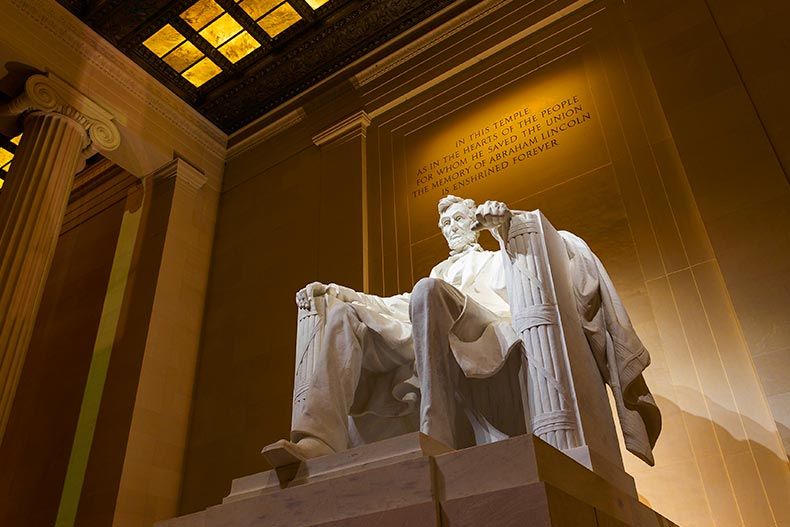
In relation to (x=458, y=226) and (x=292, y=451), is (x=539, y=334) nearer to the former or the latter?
(x=292, y=451)

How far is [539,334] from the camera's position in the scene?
3.15 meters

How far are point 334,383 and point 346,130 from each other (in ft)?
15.5

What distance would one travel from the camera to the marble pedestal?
2.21 meters

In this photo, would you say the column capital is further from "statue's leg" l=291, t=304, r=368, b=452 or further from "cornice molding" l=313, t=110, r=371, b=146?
"statue's leg" l=291, t=304, r=368, b=452

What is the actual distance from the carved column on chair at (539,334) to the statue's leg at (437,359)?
300mm

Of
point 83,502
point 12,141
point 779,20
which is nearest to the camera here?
point 779,20

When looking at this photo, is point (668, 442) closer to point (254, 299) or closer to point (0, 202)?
point (254, 299)

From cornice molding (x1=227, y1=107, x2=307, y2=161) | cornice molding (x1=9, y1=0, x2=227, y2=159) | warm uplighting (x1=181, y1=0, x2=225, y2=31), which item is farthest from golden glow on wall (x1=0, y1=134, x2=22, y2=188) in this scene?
warm uplighting (x1=181, y1=0, x2=225, y2=31)

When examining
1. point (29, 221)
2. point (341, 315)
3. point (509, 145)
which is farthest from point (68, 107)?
point (341, 315)

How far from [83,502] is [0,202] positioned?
107 inches

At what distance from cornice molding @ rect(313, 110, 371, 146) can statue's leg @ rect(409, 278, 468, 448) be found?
4.35m

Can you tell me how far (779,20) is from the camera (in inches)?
202

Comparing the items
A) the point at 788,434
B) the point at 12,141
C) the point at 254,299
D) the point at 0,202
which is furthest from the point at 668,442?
the point at 12,141

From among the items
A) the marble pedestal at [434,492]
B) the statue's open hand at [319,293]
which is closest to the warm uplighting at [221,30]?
the statue's open hand at [319,293]
